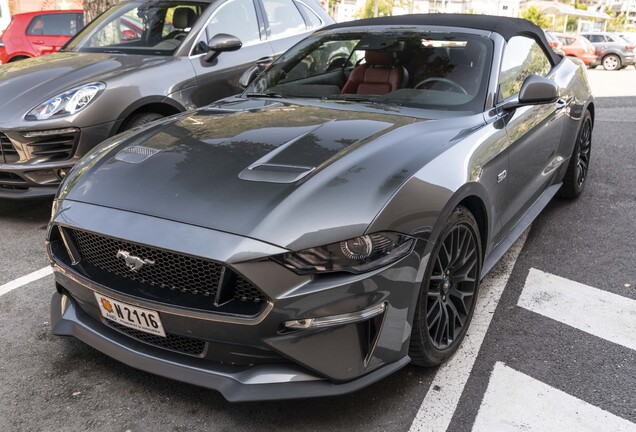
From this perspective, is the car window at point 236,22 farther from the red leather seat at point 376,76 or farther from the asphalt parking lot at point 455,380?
the asphalt parking lot at point 455,380

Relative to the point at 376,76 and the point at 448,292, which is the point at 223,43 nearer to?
the point at 376,76

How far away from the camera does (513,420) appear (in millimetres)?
2467

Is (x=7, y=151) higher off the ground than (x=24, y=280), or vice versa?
(x=7, y=151)

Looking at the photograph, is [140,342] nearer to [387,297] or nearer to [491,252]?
[387,297]

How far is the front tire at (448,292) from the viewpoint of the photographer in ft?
8.33

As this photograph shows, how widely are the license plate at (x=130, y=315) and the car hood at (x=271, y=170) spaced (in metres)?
0.36

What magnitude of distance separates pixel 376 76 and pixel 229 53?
7.91 feet

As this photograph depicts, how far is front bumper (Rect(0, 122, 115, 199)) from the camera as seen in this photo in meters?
4.44

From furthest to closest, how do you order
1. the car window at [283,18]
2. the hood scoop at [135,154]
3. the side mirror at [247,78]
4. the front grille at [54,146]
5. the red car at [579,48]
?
the red car at [579,48]
the car window at [283,18]
the front grille at [54,146]
the side mirror at [247,78]
the hood scoop at [135,154]

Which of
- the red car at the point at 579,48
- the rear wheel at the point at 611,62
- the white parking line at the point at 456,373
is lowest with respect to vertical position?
the rear wheel at the point at 611,62

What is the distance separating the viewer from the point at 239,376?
2.23 meters

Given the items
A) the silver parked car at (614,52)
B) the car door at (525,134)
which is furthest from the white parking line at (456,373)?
the silver parked car at (614,52)

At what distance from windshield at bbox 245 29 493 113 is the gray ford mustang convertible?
0.02 m

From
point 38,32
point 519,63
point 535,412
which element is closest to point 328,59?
point 519,63
